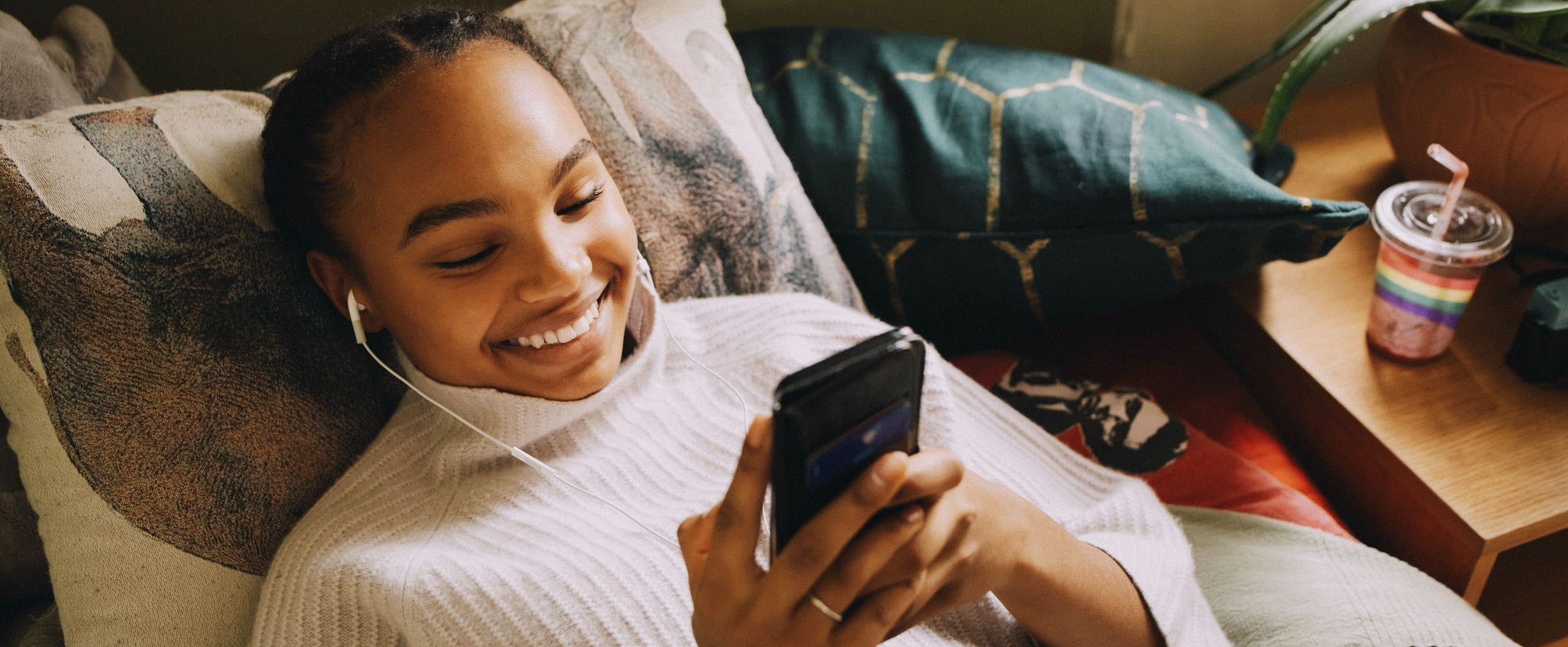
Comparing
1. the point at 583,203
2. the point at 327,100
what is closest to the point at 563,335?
the point at 583,203

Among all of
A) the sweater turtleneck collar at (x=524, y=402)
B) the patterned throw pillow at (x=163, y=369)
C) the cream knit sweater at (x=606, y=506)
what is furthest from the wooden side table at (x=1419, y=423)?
the patterned throw pillow at (x=163, y=369)

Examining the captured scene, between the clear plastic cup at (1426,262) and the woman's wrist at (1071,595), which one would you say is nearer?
the woman's wrist at (1071,595)

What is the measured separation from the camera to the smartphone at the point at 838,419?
0.47 meters

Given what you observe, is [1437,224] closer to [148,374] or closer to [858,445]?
[858,445]

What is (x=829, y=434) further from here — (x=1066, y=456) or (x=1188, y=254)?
(x=1188, y=254)

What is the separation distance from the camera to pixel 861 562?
0.54 m

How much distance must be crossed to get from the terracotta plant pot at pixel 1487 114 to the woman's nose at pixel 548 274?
0.98 m

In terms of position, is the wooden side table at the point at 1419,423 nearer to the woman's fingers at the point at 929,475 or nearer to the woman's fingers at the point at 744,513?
the woman's fingers at the point at 929,475

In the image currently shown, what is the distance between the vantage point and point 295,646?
0.73m

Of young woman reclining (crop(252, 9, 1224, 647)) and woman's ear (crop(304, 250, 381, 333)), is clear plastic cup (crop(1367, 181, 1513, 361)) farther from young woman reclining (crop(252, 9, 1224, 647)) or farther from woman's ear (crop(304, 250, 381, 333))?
woman's ear (crop(304, 250, 381, 333))

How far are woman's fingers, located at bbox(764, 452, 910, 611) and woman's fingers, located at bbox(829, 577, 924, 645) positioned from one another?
0.04 meters

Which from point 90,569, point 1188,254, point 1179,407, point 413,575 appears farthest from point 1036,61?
point 90,569

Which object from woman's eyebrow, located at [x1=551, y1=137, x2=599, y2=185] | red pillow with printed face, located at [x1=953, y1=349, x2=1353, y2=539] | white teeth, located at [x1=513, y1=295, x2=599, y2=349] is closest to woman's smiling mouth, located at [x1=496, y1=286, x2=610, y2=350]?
white teeth, located at [x1=513, y1=295, x2=599, y2=349]

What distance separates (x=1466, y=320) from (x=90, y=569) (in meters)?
1.34
